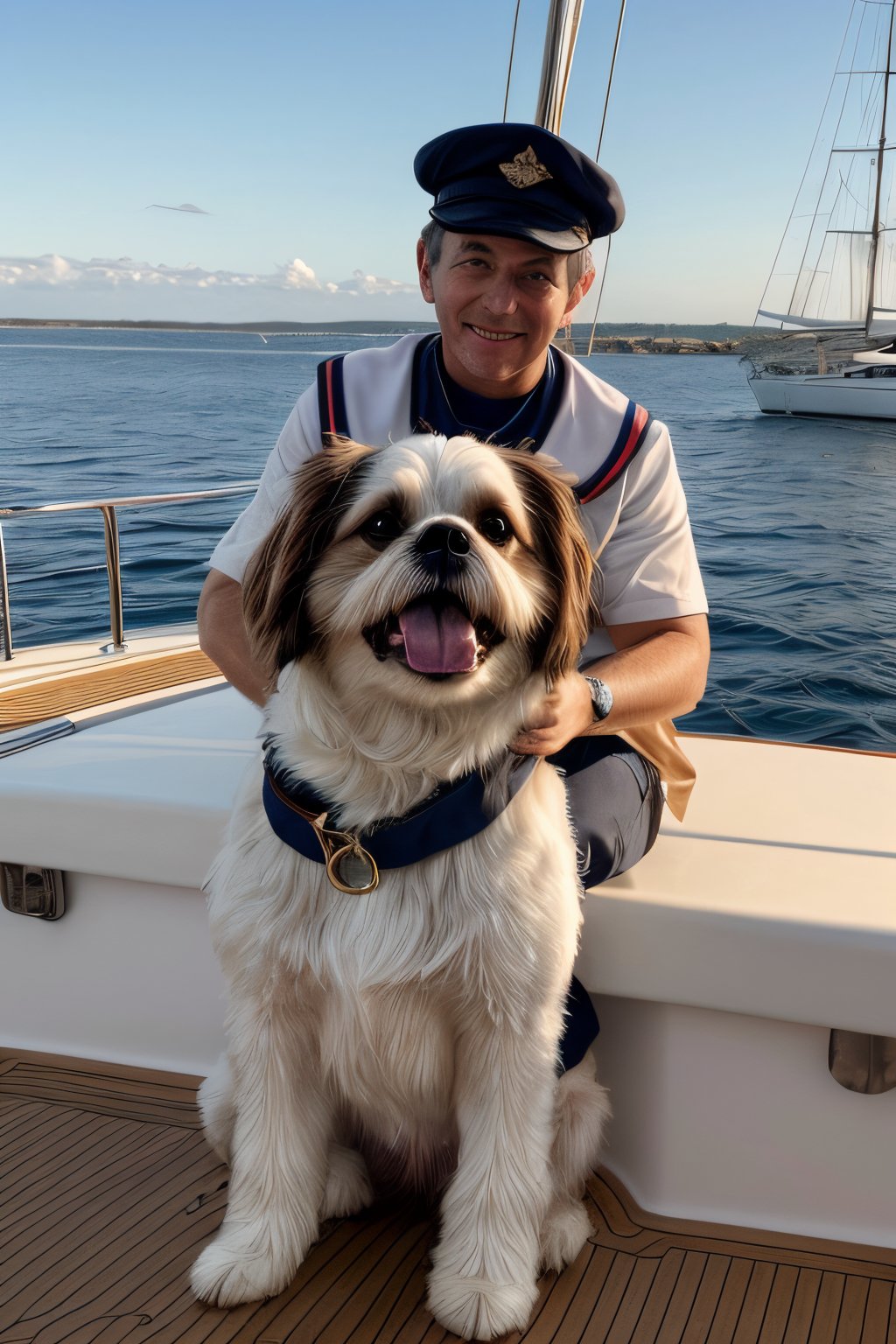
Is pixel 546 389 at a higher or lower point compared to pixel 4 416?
higher

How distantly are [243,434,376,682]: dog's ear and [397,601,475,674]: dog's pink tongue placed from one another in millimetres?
163

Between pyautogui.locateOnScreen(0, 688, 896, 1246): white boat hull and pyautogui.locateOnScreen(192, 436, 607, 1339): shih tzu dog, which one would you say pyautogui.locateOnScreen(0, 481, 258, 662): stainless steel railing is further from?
pyautogui.locateOnScreen(192, 436, 607, 1339): shih tzu dog

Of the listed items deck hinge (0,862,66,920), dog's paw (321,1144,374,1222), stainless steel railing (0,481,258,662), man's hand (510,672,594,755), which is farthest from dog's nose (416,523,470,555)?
stainless steel railing (0,481,258,662)

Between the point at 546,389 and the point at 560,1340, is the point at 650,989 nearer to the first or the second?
the point at 560,1340

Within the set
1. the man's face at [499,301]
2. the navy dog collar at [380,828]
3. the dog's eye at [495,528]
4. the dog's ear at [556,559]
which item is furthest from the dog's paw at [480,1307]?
the man's face at [499,301]

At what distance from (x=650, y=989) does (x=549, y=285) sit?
3.80 ft

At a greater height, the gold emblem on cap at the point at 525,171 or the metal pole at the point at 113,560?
the gold emblem on cap at the point at 525,171

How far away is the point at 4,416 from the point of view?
39.8 meters

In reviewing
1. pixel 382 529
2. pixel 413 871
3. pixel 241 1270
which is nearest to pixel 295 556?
pixel 382 529

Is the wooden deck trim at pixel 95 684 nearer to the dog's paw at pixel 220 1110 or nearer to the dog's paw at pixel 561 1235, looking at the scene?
the dog's paw at pixel 220 1110

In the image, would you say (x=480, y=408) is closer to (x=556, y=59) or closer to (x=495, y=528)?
(x=495, y=528)

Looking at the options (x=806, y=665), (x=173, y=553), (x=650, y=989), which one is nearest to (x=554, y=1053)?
(x=650, y=989)

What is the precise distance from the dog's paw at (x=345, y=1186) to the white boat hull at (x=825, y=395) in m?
36.3

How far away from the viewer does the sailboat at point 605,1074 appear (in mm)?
1641
